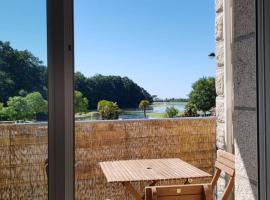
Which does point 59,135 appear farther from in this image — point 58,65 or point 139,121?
point 139,121

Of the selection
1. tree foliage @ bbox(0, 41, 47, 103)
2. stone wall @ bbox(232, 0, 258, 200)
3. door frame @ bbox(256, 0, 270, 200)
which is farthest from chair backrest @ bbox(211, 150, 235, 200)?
tree foliage @ bbox(0, 41, 47, 103)

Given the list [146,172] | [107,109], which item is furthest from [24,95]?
[107,109]

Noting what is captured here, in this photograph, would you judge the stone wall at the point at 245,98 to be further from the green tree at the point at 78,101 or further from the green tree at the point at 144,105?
the green tree at the point at 144,105

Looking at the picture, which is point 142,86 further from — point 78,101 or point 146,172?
point 78,101

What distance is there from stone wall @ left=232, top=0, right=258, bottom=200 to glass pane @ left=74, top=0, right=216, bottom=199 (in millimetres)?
1912

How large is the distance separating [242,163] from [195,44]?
15.0 ft

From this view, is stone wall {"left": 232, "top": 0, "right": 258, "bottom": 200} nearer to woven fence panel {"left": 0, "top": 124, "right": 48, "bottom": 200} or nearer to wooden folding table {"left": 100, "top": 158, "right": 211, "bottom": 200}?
woven fence panel {"left": 0, "top": 124, "right": 48, "bottom": 200}

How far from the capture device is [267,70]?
4.02 ft

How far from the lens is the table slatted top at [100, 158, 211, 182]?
2719 millimetres

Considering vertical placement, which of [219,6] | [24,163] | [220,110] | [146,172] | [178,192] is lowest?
[146,172]

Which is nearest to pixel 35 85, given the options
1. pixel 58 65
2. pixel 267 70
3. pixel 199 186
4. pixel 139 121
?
pixel 58 65

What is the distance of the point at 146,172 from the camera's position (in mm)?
2900

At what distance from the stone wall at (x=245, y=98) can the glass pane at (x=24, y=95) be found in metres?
0.78

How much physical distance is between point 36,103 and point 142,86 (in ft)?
14.0
